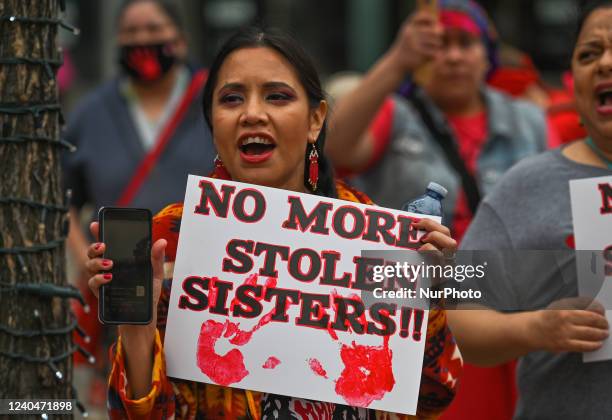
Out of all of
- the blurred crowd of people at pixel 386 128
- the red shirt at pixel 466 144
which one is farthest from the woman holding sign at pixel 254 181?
the red shirt at pixel 466 144

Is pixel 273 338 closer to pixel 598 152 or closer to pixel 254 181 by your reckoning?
pixel 254 181

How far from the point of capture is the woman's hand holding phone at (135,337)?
114 inches

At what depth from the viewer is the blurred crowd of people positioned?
16.5 ft

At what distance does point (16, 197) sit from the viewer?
124 inches

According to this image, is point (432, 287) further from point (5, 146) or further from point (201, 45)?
point (201, 45)

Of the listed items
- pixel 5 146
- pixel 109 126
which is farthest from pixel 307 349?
pixel 109 126

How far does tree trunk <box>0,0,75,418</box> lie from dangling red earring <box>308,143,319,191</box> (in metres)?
0.67

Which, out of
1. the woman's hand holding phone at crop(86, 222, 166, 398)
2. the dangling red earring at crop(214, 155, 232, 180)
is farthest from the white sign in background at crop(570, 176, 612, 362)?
the woman's hand holding phone at crop(86, 222, 166, 398)

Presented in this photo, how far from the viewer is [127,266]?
9.59 ft

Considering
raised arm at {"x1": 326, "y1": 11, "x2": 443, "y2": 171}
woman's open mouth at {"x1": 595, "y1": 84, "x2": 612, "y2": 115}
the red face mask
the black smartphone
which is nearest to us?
the black smartphone

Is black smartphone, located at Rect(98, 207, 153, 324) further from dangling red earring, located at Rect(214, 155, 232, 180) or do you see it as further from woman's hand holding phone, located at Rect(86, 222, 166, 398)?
dangling red earring, located at Rect(214, 155, 232, 180)

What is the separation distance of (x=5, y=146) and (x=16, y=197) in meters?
0.13

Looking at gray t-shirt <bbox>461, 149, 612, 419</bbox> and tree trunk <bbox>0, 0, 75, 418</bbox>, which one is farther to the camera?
gray t-shirt <bbox>461, 149, 612, 419</bbox>

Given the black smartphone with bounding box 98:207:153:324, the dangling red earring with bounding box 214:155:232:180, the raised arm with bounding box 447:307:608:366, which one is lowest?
the raised arm with bounding box 447:307:608:366
